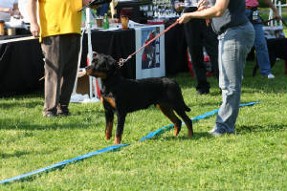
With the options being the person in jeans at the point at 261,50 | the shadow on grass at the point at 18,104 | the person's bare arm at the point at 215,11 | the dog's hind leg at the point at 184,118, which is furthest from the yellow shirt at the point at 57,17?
the person in jeans at the point at 261,50

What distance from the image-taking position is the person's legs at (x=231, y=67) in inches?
262

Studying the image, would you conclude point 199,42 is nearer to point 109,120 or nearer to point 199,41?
point 199,41

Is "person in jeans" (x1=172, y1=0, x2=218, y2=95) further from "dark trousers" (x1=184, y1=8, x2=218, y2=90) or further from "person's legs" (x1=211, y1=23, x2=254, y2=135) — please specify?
"person's legs" (x1=211, y1=23, x2=254, y2=135)

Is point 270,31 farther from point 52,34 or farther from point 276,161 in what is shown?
point 276,161

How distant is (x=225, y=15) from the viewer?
21.7 ft

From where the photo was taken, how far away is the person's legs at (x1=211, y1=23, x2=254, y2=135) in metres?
6.66

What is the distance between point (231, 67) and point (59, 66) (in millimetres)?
2308

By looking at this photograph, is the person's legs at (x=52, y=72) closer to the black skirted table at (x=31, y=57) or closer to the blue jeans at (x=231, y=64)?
the black skirted table at (x=31, y=57)

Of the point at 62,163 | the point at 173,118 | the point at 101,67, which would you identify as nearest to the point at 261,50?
the point at 173,118

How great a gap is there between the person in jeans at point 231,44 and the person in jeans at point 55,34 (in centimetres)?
189

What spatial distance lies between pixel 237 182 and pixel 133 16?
7.53 metres

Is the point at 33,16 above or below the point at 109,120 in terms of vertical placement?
above

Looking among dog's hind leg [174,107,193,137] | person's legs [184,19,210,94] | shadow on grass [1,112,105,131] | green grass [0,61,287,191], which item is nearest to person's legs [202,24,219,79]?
person's legs [184,19,210,94]

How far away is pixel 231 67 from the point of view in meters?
6.73
